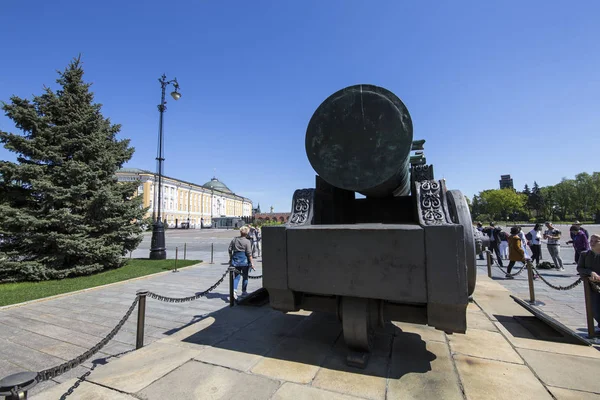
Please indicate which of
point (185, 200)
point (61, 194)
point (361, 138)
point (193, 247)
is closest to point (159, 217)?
point (61, 194)

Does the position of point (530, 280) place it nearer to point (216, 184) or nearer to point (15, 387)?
point (15, 387)

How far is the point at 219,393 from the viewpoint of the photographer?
226 centimetres

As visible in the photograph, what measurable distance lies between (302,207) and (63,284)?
8.79 metres

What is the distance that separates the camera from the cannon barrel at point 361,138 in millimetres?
2682

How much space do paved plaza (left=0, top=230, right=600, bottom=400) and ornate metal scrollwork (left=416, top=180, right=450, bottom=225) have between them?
1382mm

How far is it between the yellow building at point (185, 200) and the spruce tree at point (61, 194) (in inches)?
2130

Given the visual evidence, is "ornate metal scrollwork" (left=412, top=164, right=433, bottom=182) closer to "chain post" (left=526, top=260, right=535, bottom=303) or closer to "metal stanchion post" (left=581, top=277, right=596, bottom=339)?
"metal stanchion post" (left=581, top=277, right=596, bottom=339)

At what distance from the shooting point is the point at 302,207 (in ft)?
10.7

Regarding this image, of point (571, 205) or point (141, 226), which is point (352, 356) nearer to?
point (141, 226)

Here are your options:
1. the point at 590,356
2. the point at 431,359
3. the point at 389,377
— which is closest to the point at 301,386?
the point at 389,377

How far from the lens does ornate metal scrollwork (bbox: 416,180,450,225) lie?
8.29 ft

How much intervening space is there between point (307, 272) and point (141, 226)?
34.7 ft

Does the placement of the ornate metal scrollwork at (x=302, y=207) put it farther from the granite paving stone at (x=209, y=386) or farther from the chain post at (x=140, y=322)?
the chain post at (x=140, y=322)

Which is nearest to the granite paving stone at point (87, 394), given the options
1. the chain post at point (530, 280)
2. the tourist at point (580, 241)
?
the chain post at point (530, 280)
